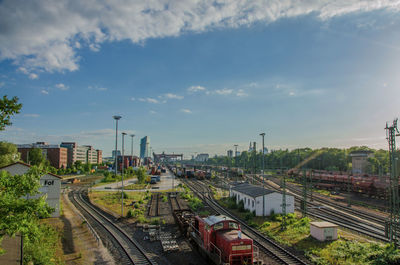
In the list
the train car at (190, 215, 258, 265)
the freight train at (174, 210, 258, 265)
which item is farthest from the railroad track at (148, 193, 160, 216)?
the train car at (190, 215, 258, 265)

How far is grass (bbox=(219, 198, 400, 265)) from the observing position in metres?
18.1

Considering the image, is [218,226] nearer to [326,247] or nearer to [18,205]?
[326,247]

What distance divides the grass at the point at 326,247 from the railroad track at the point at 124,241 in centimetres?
1232

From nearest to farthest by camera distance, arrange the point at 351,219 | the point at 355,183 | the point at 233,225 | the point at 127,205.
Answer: the point at 233,225 < the point at 351,219 < the point at 127,205 < the point at 355,183

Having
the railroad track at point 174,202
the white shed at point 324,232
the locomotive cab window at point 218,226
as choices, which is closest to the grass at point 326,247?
the white shed at point 324,232

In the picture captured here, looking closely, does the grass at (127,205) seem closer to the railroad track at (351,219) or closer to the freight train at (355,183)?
the railroad track at (351,219)

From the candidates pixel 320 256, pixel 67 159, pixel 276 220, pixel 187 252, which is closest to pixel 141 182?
pixel 276 220

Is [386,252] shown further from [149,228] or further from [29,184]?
[29,184]

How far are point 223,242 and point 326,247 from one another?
36.3 feet

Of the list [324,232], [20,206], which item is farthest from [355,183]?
[20,206]

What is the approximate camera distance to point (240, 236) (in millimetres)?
15531

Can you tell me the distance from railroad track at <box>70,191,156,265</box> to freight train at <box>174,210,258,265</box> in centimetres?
411

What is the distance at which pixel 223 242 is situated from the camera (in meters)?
15.7

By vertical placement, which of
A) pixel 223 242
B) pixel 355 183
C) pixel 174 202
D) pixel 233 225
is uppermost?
pixel 233 225
